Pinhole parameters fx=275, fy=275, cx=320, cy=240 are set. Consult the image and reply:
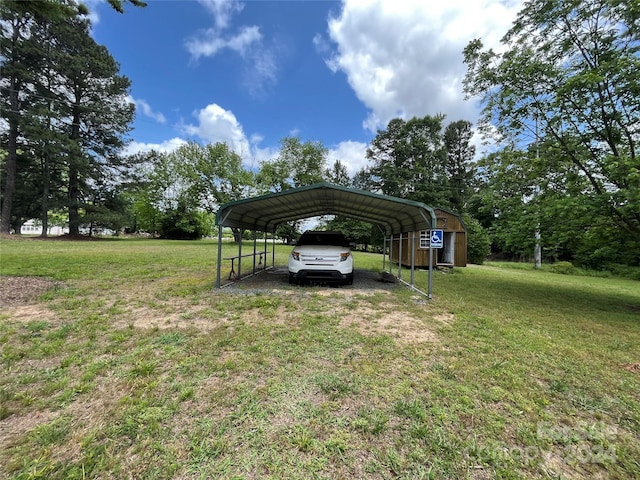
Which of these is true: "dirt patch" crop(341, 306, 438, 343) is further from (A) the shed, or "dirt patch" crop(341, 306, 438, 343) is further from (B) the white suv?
(A) the shed

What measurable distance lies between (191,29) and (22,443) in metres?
16.4

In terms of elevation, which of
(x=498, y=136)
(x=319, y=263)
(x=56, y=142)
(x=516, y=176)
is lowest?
(x=319, y=263)

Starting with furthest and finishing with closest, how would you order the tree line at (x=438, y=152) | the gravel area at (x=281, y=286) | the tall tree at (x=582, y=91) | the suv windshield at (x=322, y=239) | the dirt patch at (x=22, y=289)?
the suv windshield at (x=322, y=239) → the gravel area at (x=281, y=286) → the tree line at (x=438, y=152) → the tall tree at (x=582, y=91) → the dirt patch at (x=22, y=289)

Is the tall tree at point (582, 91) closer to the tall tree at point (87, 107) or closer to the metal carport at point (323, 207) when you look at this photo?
the metal carport at point (323, 207)

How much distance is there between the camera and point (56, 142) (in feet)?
71.9

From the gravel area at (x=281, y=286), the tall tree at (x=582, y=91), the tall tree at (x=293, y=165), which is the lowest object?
the gravel area at (x=281, y=286)

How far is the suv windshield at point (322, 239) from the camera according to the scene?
25.3 feet

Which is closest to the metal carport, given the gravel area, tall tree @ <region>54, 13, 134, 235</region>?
the gravel area

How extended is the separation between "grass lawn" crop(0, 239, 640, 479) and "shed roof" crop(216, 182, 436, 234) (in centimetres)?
265

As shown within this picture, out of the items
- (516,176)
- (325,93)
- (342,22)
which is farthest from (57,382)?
(325,93)

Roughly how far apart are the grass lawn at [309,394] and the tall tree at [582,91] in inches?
124

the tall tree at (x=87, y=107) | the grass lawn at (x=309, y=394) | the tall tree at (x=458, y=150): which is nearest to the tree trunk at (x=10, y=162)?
the tall tree at (x=87, y=107)

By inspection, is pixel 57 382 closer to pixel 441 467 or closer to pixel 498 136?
pixel 441 467

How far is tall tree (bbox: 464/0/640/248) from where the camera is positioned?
18.8ft
